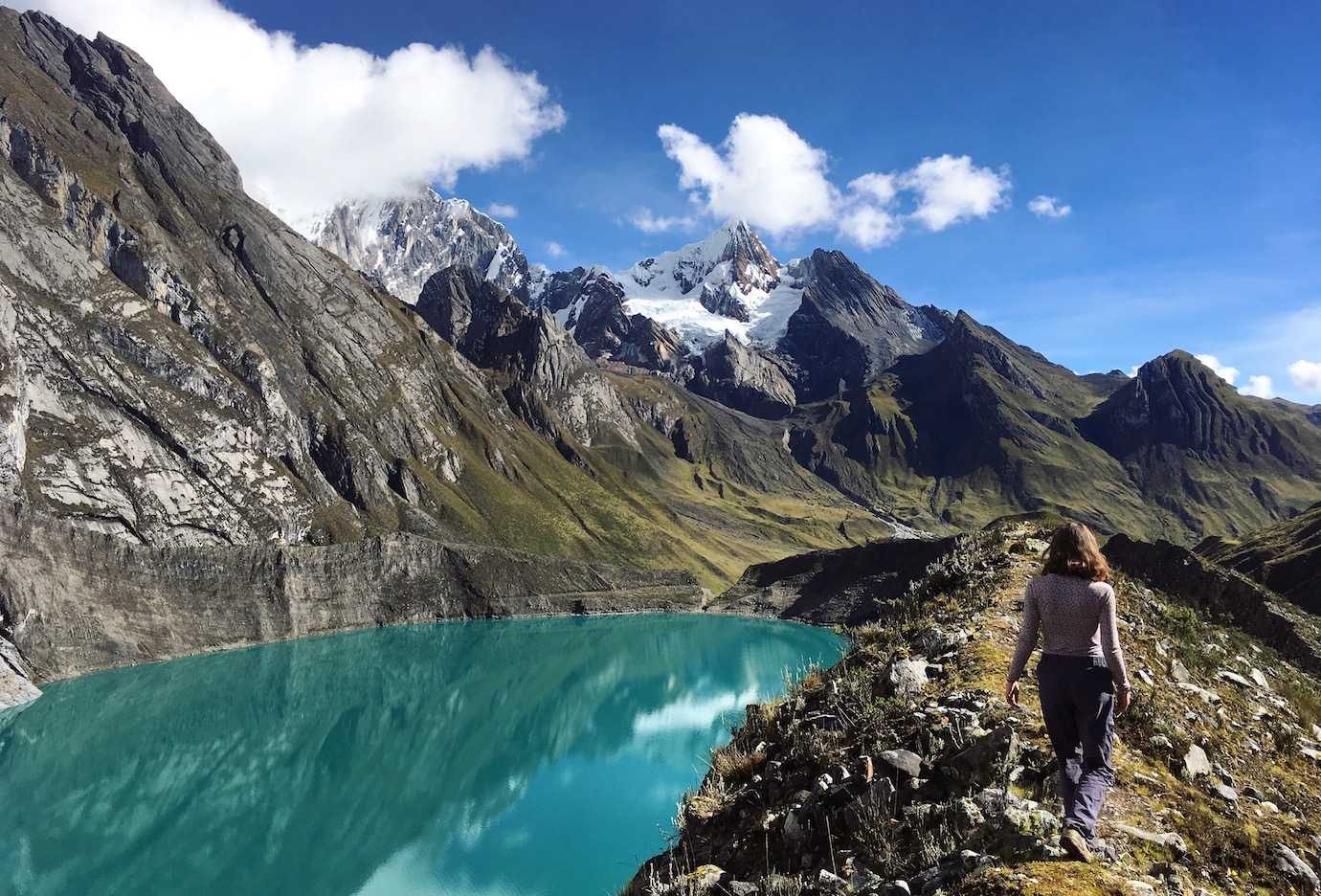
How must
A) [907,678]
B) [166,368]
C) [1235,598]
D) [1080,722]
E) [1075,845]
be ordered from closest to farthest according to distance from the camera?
[1075,845]
[1080,722]
[907,678]
[1235,598]
[166,368]

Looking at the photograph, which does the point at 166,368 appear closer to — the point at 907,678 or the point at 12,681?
the point at 12,681

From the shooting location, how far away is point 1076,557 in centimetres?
870

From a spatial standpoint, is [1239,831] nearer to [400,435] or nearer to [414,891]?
[414,891]

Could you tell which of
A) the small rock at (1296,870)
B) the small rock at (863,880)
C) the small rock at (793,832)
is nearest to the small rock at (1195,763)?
the small rock at (1296,870)

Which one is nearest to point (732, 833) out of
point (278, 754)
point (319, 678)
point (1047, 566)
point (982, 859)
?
point (982, 859)

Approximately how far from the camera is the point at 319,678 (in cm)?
9331

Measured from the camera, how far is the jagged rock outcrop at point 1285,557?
252ft

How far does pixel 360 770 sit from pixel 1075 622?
65.6 m

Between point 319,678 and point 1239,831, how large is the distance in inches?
4000

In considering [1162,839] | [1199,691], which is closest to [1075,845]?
[1162,839]

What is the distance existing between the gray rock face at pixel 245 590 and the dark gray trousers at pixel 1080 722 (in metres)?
107

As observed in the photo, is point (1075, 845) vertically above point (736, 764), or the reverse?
point (1075, 845)

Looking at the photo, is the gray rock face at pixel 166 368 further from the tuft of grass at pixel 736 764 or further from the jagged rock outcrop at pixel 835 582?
the tuft of grass at pixel 736 764

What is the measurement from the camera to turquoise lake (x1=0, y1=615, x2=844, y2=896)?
138ft
